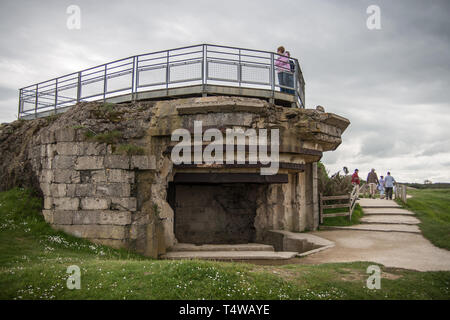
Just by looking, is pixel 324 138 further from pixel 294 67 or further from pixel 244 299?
pixel 244 299

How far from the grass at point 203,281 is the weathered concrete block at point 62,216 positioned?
2.09 metres

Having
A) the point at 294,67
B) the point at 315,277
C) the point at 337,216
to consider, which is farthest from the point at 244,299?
the point at 337,216

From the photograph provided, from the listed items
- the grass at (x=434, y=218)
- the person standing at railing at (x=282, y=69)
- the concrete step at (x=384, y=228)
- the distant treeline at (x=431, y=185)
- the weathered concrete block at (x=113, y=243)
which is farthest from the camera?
the distant treeline at (x=431, y=185)

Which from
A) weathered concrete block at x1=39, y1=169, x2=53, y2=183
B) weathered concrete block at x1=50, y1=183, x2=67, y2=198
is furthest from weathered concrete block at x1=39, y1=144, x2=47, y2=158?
weathered concrete block at x1=50, y1=183, x2=67, y2=198

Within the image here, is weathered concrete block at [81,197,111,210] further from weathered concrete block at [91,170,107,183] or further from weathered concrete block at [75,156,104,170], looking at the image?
weathered concrete block at [75,156,104,170]

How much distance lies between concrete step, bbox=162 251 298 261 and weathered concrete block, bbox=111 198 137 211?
1.63 m

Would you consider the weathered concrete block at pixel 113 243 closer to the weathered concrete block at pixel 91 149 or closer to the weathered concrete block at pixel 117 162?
the weathered concrete block at pixel 117 162

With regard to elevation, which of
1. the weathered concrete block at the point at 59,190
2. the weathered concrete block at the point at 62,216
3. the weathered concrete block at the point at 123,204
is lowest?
the weathered concrete block at the point at 62,216

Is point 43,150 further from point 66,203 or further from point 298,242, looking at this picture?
point 298,242

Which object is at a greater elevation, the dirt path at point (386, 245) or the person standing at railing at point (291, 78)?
the person standing at railing at point (291, 78)

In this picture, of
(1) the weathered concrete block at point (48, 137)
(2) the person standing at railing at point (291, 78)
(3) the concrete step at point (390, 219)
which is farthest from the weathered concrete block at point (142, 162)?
(3) the concrete step at point (390, 219)

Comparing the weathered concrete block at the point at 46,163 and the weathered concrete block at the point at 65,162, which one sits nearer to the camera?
the weathered concrete block at the point at 65,162

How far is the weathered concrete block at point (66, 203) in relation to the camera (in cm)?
880

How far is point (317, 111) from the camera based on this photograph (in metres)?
10.1
